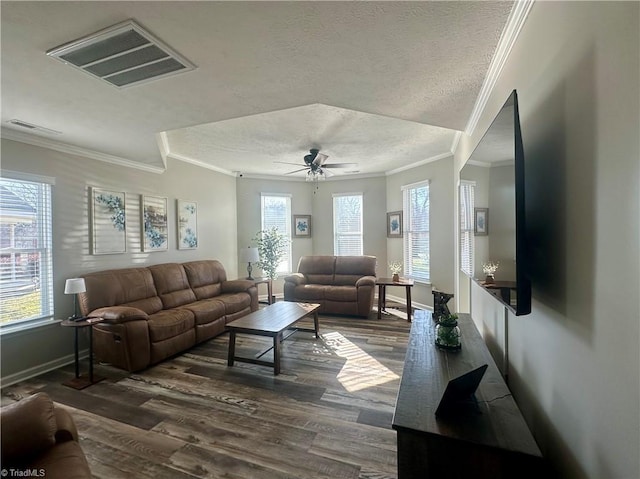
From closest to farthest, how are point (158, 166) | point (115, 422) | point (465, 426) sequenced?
1. point (465, 426)
2. point (115, 422)
3. point (158, 166)

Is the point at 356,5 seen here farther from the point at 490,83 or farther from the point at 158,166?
the point at 158,166

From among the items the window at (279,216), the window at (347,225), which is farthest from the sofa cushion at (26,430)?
the window at (347,225)

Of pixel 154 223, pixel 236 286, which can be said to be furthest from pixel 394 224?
pixel 154 223

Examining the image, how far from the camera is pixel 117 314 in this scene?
10.0ft

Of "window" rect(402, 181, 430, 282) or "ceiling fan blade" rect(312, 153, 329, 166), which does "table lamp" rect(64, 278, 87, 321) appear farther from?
"window" rect(402, 181, 430, 282)

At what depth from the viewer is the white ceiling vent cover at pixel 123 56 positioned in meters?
1.65

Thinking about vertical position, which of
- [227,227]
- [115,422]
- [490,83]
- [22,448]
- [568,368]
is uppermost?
[490,83]

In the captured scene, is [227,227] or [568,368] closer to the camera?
[568,368]

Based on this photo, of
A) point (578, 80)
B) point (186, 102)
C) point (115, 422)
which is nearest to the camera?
point (578, 80)

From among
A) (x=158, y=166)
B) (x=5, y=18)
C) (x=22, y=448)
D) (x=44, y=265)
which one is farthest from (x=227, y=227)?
(x=22, y=448)

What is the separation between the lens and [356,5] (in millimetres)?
1440

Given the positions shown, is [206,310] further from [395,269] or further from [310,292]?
[395,269]

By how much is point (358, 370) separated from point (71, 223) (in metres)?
3.81

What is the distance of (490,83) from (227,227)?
17.0ft
